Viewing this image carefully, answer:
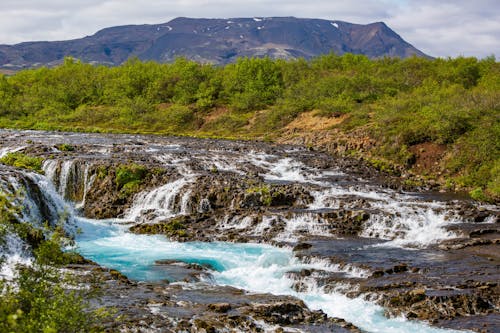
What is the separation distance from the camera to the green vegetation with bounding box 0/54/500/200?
1887 inches

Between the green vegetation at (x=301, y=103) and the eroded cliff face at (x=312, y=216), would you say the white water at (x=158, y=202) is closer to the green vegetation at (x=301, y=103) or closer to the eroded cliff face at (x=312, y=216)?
the eroded cliff face at (x=312, y=216)

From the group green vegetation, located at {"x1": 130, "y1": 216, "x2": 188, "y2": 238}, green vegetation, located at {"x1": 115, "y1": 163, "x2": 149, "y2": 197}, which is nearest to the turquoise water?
green vegetation, located at {"x1": 130, "y1": 216, "x2": 188, "y2": 238}

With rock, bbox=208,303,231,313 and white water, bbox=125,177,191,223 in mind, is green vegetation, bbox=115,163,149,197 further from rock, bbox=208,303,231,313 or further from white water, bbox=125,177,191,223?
rock, bbox=208,303,231,313

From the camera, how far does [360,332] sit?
17.8m

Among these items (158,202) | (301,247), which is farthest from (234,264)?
(158,202)

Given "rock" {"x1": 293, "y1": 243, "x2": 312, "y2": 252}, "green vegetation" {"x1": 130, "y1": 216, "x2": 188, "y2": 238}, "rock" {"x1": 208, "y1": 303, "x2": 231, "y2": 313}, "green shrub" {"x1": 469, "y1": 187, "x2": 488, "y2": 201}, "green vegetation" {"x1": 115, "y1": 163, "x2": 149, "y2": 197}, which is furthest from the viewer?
"green shrub" {"x1": 469, "y1": 187, "x2": 488, "y2": 201}

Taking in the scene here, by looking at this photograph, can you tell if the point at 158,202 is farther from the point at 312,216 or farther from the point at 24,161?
the point at 24,161

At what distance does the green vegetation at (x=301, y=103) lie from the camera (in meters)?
47.9

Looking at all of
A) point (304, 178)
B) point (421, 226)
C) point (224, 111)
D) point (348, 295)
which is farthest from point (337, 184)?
point (224, 111)

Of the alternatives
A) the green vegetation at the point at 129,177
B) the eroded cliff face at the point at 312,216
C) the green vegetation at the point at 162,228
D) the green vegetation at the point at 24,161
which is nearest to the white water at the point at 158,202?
the eroded cliff face at the point at 312,216

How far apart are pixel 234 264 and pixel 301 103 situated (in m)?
50.5

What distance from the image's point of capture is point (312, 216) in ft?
104

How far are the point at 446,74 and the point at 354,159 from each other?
1364 inches

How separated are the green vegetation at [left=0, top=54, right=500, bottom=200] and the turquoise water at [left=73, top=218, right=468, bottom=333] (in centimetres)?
2049
